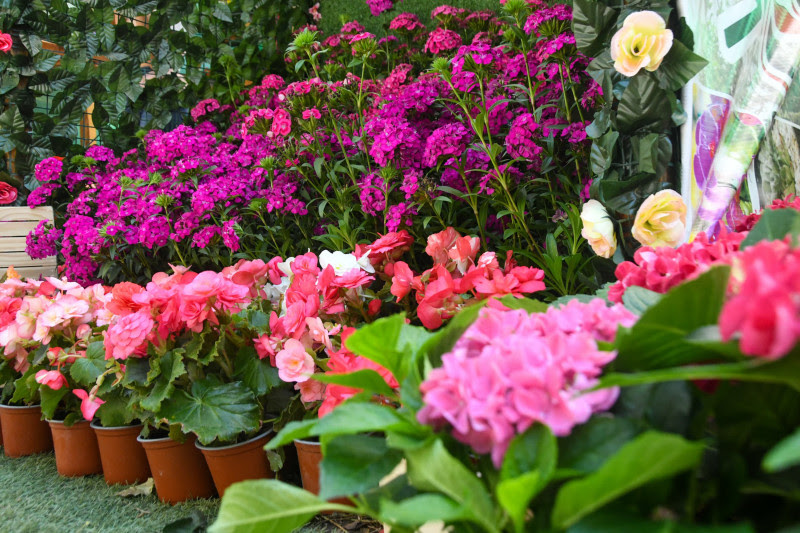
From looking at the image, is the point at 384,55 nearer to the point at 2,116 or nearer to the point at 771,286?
the point at 2,116

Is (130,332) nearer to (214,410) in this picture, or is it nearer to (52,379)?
(214,410)

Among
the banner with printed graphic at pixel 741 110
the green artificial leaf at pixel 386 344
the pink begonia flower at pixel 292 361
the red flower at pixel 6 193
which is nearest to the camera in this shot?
the green artificial leaf at pixel 386 344

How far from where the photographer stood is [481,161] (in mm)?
1637

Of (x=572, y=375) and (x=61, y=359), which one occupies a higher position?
(x=572, y=375)

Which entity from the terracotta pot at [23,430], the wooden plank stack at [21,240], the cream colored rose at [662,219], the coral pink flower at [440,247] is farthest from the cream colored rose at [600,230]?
the wooden plank stack at [21,240]

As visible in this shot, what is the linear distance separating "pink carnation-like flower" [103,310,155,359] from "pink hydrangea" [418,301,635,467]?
0.93 metres

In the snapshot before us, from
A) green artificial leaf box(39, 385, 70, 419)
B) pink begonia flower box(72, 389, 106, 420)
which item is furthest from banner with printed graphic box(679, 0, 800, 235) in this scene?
green artificial leaf box(39, 385, 70, 419)

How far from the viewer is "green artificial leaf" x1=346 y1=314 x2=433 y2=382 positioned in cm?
50

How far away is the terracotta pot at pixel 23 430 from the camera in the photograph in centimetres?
186

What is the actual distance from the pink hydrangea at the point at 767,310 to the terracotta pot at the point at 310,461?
39.1 inches

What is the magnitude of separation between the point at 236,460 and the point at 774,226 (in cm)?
117

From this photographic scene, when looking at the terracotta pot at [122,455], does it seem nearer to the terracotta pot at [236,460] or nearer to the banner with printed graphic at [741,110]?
the terracotta pot at [236,460]

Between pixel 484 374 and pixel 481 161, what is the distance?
4.20 feet

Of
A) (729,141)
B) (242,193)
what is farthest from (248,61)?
(729,141)
